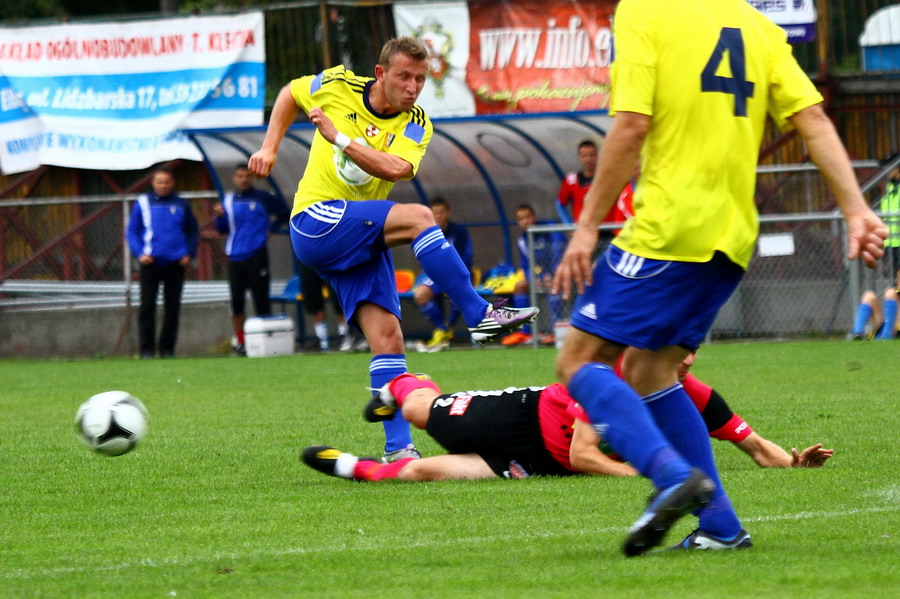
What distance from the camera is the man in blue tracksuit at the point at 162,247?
53.5 feet

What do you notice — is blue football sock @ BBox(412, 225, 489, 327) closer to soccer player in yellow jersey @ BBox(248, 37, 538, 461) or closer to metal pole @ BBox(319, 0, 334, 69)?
soccer player in yellow jersey @ BBox(248, 37, 538, 461)

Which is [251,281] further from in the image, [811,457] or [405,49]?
[811,457]

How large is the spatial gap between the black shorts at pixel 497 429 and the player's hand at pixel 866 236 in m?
2.21

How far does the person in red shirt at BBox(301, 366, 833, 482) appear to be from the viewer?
595cm

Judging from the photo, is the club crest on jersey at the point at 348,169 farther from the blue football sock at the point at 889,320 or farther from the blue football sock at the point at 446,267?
the blue football sock at the point at 889,320

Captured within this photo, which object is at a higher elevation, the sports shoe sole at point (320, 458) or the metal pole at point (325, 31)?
the metal pole at point (325, 31)

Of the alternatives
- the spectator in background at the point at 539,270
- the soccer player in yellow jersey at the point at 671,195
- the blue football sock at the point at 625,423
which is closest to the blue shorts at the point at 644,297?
the soccer player in yellow jersey at the point at 671,195

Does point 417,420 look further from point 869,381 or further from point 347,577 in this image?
point 869,381

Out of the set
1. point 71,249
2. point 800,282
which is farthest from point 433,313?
point 71,249

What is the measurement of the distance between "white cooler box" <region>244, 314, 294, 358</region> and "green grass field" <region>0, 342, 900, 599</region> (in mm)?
6616

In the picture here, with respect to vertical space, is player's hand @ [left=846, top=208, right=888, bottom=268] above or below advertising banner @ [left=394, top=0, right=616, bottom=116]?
below

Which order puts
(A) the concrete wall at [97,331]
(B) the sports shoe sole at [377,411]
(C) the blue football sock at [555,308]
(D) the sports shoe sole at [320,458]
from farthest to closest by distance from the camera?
(A) the concrete wall at [97,331] < (C) the blue football sock at [555,308] < (B) the sports shoe sole at [377,411] < (D) the sports shoe sole at [320,458]

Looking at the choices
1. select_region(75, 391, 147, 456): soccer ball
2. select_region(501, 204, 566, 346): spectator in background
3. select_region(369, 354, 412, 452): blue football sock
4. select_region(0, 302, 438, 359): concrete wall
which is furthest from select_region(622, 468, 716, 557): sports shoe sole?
select_region(0, 302, 438, 359): concrete wall

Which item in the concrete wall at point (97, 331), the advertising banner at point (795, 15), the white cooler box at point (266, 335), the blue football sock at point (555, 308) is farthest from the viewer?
the concrete wall at point (97, 331)
